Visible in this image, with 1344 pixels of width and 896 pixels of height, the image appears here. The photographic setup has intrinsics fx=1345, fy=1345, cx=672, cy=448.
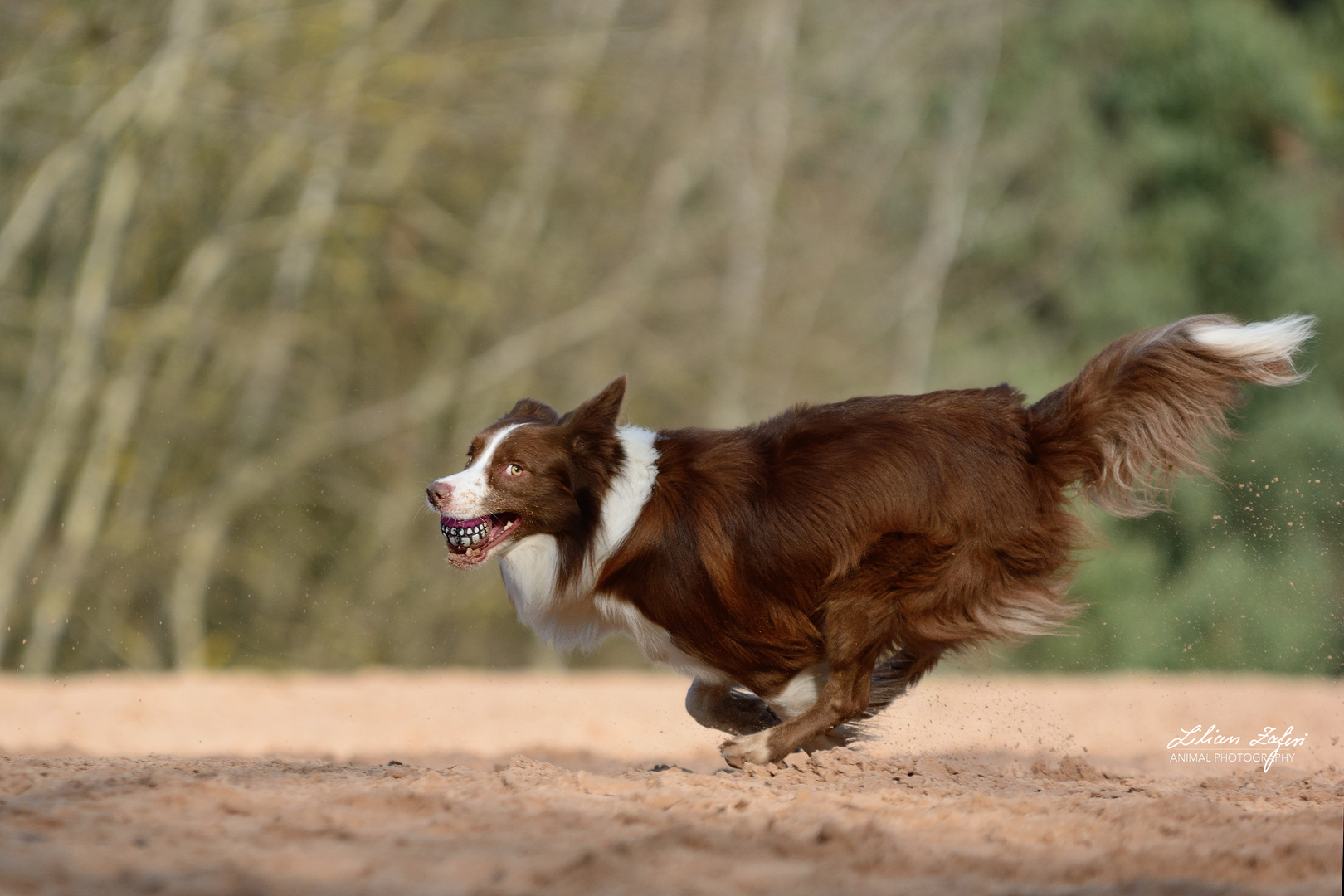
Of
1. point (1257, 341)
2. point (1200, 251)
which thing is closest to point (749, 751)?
point (1257, 341)

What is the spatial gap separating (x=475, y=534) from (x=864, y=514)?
5.35ft

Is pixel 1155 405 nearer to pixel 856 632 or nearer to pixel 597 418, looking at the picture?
pixel 856 632

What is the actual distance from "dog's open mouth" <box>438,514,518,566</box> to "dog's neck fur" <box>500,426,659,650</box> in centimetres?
11

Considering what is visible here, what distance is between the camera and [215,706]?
35.9 ft

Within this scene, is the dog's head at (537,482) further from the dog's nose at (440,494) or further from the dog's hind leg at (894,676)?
the dog's hind leg at (894,676)

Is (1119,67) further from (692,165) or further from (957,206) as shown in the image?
(692,165)

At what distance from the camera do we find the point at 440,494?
5.52 m

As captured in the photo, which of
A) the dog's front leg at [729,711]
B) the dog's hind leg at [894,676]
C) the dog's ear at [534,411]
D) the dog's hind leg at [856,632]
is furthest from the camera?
the dog's ear at [534,411]

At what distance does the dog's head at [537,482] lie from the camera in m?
5.63

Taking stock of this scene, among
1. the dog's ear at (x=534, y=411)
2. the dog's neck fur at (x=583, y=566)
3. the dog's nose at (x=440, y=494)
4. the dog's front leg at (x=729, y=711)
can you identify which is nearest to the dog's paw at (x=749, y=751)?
the dog's front leg at (x=729, y=711)

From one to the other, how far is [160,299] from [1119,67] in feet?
53.4

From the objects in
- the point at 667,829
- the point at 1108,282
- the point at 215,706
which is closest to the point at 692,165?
the point at 1108,282

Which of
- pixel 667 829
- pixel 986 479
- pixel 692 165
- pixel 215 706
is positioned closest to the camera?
pixel 667 829

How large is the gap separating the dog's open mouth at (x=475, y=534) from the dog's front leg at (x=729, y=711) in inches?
42.6
